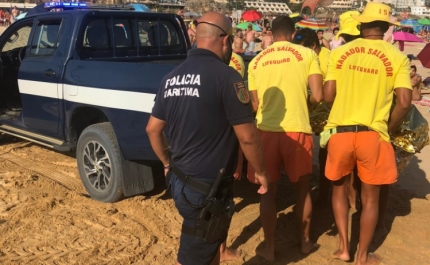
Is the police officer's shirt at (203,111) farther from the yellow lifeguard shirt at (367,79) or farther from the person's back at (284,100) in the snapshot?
the yellow lifeguard shirt at (367,79)

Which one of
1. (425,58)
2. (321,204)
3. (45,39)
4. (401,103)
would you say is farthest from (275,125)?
(425,58)

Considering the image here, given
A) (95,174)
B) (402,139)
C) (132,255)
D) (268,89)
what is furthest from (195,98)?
(95,174)

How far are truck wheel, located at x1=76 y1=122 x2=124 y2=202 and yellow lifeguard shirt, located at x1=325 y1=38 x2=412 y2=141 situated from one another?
7.47ft

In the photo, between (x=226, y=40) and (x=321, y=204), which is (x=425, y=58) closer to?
(x=321, y=204)

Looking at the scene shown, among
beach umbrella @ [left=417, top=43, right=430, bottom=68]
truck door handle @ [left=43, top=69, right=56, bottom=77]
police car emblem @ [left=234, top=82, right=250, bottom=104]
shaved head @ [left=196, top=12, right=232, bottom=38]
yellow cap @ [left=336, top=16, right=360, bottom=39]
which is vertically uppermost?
shaved head @ [left=196, top=12, right=232, bottom=38]

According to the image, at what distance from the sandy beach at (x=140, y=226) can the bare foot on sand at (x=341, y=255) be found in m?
0.06

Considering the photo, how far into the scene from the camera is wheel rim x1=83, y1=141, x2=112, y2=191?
5.01 meters

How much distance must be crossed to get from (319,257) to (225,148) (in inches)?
71.8

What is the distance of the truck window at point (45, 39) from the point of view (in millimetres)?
5586

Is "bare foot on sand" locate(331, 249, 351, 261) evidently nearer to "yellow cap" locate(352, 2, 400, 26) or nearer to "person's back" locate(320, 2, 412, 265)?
"person's back" locate(320, 2, 412, 265)

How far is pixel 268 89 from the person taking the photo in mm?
3738

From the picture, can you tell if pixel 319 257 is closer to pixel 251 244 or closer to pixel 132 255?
pixel 251 244

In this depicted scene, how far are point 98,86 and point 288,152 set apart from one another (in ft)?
6.83

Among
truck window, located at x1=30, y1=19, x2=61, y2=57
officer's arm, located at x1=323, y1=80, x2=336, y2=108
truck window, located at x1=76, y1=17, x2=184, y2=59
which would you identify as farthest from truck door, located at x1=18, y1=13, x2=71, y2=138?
officer's arm, located at x1=323, y1=80, x2=336, y2=108
